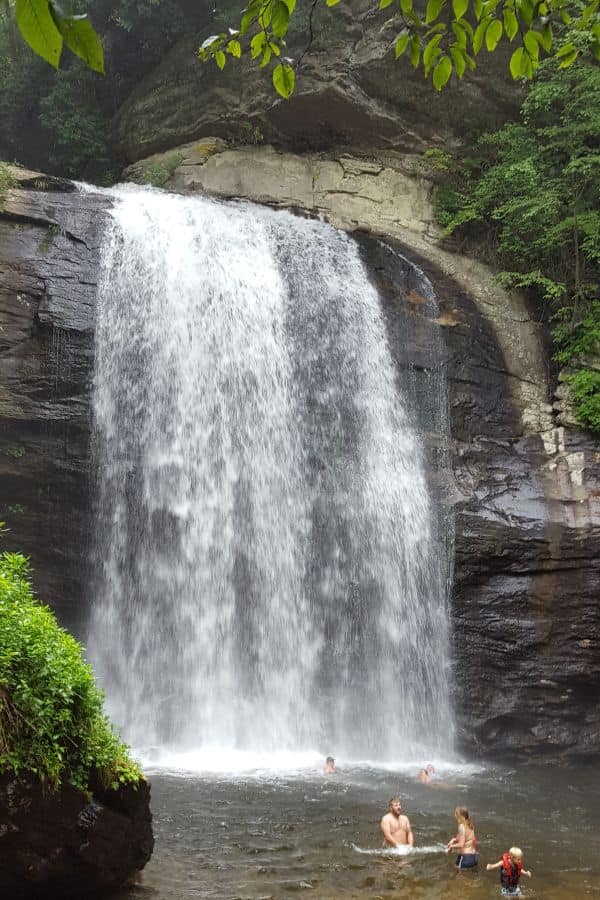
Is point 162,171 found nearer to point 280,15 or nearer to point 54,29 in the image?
point 280,15

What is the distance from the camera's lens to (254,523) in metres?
12.8

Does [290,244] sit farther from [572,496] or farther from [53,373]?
[572,496]

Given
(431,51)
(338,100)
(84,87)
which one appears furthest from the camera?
(84,87)

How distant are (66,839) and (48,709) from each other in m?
0.91

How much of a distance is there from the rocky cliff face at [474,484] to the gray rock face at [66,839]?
23.0ft

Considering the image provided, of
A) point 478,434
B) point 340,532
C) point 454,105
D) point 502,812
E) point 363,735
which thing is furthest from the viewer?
point 454,105

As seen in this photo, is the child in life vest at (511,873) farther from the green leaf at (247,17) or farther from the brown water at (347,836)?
the green leaf at (247,17)

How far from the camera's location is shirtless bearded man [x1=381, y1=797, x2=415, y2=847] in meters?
7.16

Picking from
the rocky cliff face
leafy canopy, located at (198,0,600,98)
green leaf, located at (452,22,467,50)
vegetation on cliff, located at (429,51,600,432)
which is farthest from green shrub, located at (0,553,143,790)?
vegetation on cliff, located at (429,51,600,432)

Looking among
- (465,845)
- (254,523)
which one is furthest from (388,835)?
(254,523)

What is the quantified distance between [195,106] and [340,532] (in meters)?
13.2

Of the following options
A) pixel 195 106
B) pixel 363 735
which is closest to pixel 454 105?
pixel 195 106

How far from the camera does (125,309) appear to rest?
45.1ft

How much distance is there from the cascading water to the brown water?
198 cm
